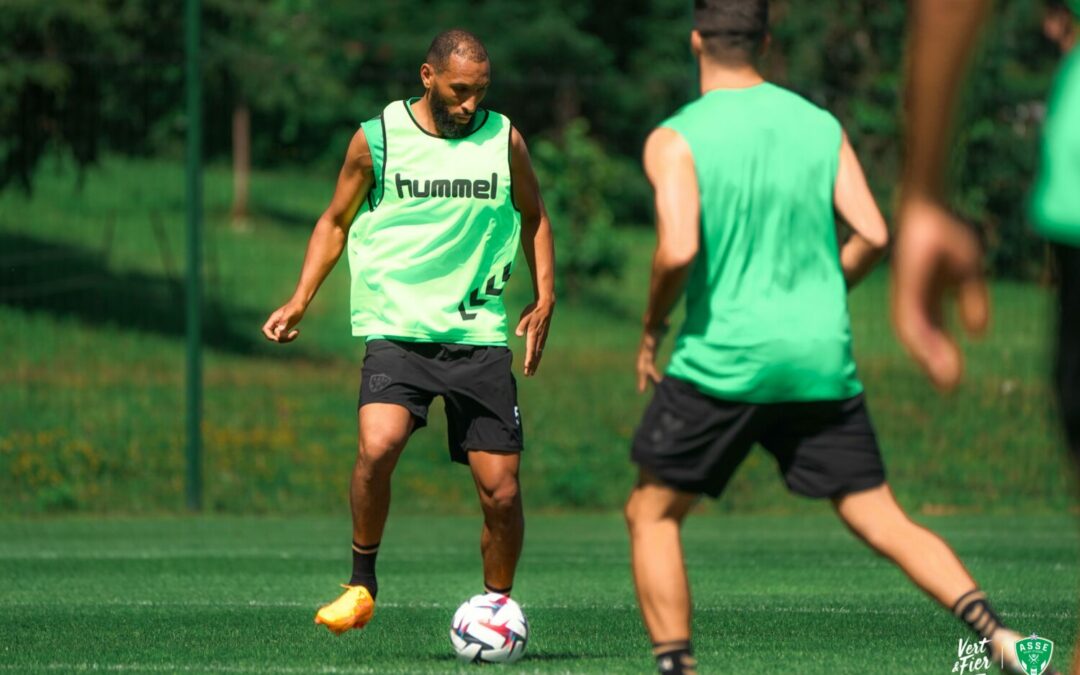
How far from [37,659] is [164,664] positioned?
0.46 metres

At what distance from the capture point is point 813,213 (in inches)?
186

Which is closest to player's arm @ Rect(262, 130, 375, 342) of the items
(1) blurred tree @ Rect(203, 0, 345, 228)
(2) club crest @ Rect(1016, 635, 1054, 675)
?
(2) club crest @ Rect(1016, 635, 1054, 675)

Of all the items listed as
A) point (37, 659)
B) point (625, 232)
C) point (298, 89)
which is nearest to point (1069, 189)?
point (37, 659)

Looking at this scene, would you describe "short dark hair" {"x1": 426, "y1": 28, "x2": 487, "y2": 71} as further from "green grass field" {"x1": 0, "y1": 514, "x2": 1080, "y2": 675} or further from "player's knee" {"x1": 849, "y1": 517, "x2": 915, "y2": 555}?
"player's knee" {"x1": 849, "y1": 517, "x2": 915, "y2": 555}

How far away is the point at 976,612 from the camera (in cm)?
467

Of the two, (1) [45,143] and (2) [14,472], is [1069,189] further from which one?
(1) [45,143]

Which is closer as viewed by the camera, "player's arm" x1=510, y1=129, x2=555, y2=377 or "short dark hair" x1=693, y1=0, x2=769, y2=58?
"short dark hair" x1=693, y1=0, x2=769, y2=58

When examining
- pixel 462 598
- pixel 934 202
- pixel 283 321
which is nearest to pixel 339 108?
pixel 462 598

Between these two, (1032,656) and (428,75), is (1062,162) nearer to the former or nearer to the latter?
(1032,656)

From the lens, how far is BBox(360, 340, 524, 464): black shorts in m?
6.50

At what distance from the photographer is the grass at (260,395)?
51.3 ft

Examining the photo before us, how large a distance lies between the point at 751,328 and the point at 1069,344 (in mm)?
990

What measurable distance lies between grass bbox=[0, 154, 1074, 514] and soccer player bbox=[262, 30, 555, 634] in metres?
9.03

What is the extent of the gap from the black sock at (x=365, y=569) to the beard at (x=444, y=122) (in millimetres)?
1519
